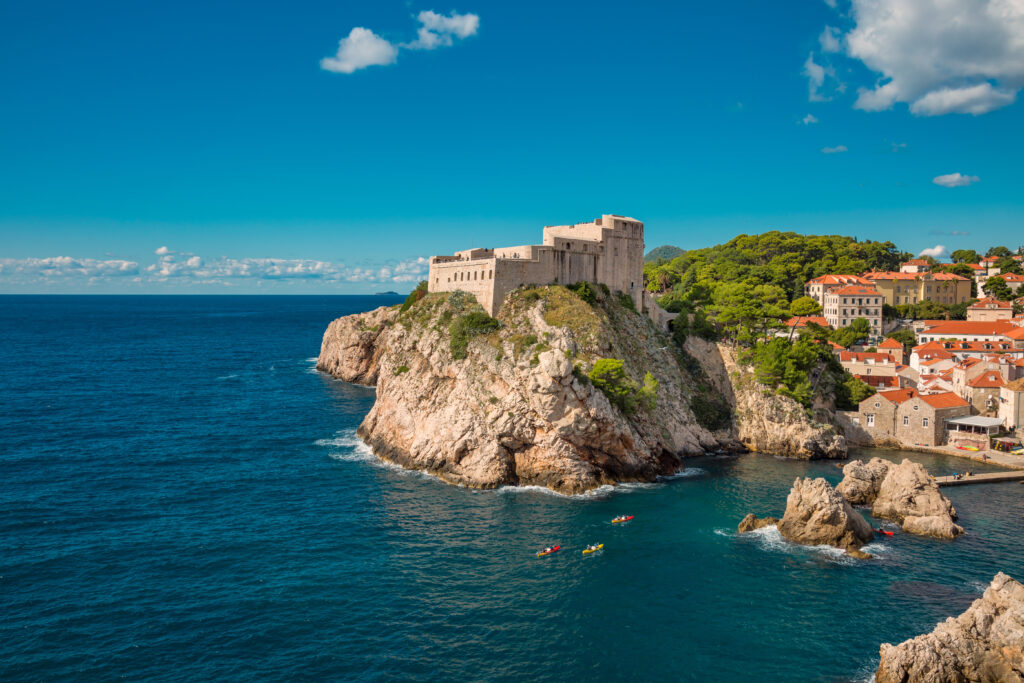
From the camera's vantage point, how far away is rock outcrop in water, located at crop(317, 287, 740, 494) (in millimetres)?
58969

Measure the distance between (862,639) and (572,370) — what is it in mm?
30495

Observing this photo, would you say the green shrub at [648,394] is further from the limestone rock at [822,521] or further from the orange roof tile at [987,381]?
the orange roof tile at [987,381]

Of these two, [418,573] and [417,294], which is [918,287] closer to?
[417,294]

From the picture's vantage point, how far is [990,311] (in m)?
114

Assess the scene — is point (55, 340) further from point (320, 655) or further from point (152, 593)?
point (320, 655)

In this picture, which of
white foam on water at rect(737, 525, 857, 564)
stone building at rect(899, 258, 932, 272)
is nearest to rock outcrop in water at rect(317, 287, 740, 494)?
white foam on water at rect(737, 525, 857, 564)

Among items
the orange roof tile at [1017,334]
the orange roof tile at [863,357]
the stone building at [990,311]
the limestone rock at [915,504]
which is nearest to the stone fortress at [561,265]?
the orange roof tile at [863,357]

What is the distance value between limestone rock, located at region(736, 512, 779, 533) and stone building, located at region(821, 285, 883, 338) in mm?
71757

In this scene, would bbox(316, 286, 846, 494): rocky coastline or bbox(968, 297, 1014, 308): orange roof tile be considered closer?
bbox(316, 286, 846, 494): rocky coastline

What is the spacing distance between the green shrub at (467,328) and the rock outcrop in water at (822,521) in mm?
30900

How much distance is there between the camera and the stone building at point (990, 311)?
371 ft

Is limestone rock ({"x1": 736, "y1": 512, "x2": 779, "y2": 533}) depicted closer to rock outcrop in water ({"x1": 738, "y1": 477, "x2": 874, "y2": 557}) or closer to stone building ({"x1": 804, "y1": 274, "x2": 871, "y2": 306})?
rock outcrop in water ({"x1": 738, "y1": 477, "x2": 874, "y2": 557})

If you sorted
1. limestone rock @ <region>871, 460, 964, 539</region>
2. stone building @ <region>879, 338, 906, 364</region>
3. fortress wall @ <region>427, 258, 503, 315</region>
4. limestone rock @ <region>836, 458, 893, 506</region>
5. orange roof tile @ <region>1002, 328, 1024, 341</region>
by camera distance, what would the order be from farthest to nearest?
orange roof tile @ <region>1002, 328, 1024, 341</region> → stone building @ <region>879, 338, 906, 364</region> → fortress wall @ <region>427, 258, 503, 315</region> → limestone rock @ <region>836, 458, 893, 506</region> → limestone rock @ <region>871, 460, 964, 539</region>

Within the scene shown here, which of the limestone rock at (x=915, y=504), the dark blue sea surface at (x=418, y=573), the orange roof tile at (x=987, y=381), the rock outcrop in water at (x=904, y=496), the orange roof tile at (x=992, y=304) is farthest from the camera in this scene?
the orange roof tile at (x=992, y=304)
